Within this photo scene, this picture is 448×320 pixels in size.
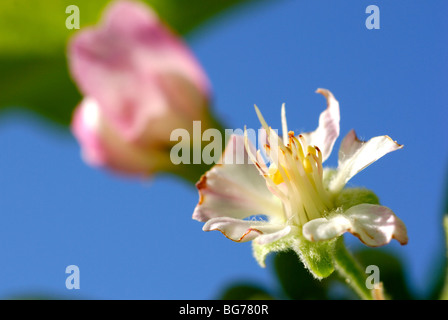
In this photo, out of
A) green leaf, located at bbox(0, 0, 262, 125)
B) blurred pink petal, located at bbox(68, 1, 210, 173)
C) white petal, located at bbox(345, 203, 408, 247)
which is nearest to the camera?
white petal, located at bbox(345, 203, 408, 247)

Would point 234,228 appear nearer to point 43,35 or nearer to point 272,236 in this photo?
point 272,236

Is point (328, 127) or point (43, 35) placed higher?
point (43, 35)

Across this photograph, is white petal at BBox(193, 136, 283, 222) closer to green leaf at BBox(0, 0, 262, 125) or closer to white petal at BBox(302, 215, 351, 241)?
white petal at BBox(302, 215, 351, 241)

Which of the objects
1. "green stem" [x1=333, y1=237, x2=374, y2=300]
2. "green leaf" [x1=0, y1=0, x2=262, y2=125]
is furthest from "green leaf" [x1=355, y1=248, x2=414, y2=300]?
"green leaf" [x1=0, y1=0, x2=262, y2=125]

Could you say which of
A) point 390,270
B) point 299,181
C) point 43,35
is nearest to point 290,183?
point 299,181

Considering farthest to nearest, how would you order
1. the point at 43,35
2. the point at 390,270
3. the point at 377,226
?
the point at 43,35 < the point at 390,270 < the point at 377,226
